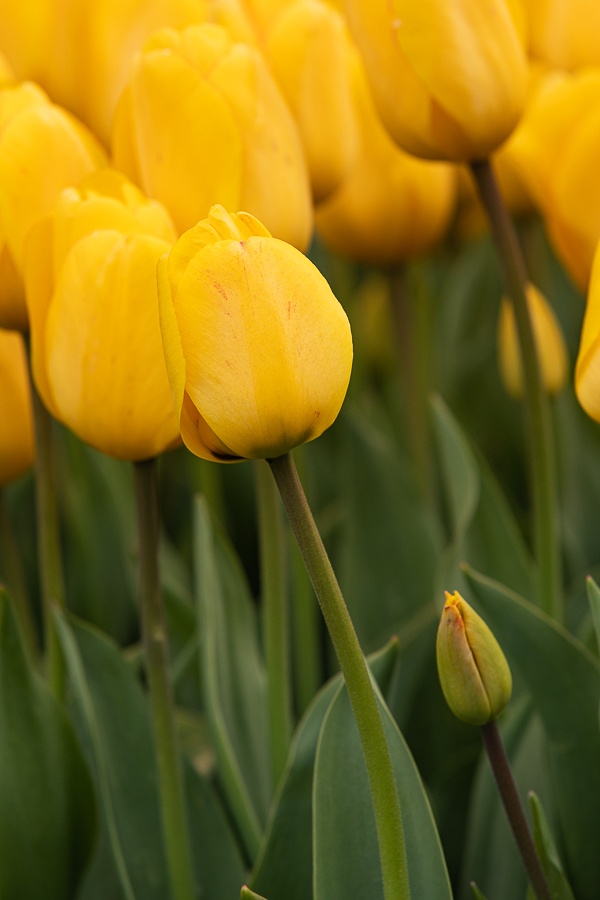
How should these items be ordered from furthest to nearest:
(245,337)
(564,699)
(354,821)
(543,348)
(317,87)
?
(543,348)
(317,87)
(564,699)
(354,821)
(245,337)

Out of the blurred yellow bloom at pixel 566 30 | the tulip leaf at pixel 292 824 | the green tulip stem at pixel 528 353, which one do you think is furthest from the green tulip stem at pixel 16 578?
the blurred yellow bloom at pixel 566 30

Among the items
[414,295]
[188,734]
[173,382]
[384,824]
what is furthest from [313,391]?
[414,295]

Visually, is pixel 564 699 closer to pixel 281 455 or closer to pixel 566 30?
pixel 281 455

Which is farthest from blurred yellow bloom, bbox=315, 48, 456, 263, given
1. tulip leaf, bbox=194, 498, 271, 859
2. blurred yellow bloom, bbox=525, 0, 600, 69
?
tulip leaf, bbox=194, 498, 271, 859

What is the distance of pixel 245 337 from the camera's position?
36 cm

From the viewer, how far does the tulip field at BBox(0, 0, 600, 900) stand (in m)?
0.38

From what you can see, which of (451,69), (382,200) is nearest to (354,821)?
(451,69)

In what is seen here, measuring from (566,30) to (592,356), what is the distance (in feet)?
1.62

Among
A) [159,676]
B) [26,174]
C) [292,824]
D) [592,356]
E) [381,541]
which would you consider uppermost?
[26,174]

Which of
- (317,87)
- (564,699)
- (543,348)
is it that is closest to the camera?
(564,699)

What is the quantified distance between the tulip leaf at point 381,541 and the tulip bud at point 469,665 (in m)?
0.44

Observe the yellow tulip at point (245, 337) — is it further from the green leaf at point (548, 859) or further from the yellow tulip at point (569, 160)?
the yellow tulip at point (569, 160)

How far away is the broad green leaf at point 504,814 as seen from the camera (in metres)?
0.64

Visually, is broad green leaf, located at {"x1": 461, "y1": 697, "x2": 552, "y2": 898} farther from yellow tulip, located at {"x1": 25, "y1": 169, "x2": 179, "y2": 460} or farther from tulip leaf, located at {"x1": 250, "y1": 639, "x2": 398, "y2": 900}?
yellow tulip, located at {"x1": 25, "y1": 169, "x2": 179, "y2": 460}
